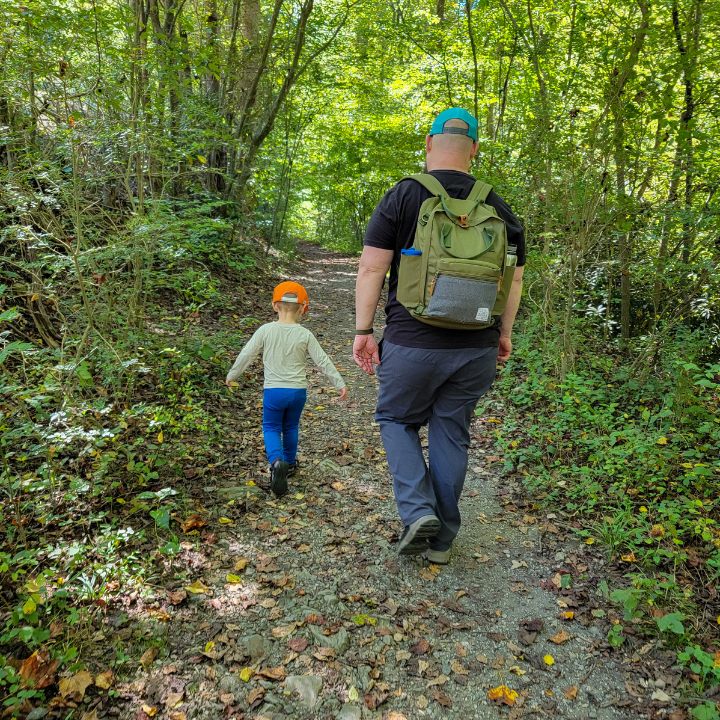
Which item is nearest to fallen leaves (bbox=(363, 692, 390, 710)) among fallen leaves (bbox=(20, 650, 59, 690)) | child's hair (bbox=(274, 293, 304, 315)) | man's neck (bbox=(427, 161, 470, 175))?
fallen leaves (bbox=(20, 650, 59, 690))

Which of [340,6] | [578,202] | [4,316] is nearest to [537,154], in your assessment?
[578,202]

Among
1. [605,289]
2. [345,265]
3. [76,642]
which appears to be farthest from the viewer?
[345,265]

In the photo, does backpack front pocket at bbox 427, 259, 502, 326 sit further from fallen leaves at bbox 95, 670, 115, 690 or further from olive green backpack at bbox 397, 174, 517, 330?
fallen leaves at bbox 95, 670, 115, 690

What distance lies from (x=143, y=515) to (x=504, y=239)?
9.75 ft

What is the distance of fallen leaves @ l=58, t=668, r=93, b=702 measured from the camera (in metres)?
2.20

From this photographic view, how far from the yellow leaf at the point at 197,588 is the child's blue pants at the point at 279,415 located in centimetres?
116

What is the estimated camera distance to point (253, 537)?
11.6 feet

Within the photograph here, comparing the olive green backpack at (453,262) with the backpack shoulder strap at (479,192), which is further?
the backpack shoulder strap at (479,192)

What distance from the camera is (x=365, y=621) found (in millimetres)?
2854

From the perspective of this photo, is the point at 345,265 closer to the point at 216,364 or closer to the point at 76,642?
the point at 216,364

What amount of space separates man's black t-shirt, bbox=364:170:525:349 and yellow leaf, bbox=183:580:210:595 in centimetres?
183

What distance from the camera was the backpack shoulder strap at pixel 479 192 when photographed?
112 inches

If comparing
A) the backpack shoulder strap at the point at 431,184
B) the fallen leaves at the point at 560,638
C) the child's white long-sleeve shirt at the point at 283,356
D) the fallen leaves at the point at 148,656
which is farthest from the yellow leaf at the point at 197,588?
the backpack shoulder strap at the point at 431,184

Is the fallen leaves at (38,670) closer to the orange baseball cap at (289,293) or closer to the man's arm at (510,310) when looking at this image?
the orange baseball cap at (289,293)
